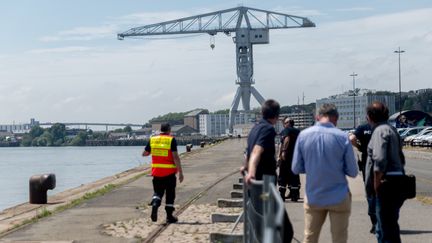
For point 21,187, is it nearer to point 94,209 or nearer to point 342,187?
point 94,209

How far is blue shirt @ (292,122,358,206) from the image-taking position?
837 centimetres

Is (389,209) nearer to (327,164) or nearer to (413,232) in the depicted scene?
(327,164)

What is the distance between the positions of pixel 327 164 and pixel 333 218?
0.58 meters

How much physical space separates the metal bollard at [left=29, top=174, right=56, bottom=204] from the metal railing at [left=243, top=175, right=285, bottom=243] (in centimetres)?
1221

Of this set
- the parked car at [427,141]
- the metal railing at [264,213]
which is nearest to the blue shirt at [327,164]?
the metal railing at [264,213]

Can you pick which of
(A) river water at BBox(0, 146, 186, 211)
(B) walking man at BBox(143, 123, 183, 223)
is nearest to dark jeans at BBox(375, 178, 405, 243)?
(B) walking man at BBox(143, 123, 183, 223)

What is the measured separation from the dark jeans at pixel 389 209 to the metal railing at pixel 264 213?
149 centimetres

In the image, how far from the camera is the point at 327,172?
8.36 meters

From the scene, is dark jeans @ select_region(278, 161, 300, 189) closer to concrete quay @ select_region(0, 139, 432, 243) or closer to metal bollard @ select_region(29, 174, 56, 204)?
concrete quay @ select_region(0, 139, 432, 243)

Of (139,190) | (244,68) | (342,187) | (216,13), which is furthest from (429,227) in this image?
(216,13)

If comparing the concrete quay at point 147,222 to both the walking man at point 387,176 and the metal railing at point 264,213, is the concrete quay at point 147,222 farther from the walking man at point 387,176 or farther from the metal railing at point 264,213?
the metal railing at point 264,213

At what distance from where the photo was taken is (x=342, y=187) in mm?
8453

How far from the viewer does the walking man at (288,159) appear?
16.1 meters

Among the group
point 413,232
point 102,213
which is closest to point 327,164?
point 413,232
